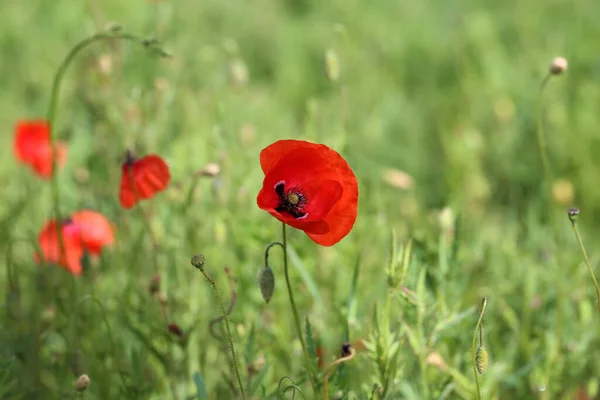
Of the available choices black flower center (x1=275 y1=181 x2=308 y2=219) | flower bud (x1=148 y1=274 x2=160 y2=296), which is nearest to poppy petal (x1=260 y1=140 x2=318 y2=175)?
black flower center (x1=275 y1=181 x2=308 y2=219)

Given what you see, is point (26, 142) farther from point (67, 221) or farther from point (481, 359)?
point (481, 359)

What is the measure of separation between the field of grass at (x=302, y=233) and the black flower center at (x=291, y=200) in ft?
0.57

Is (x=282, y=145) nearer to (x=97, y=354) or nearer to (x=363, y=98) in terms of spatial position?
(x=97, y=354)

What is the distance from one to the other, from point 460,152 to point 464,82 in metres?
0.25

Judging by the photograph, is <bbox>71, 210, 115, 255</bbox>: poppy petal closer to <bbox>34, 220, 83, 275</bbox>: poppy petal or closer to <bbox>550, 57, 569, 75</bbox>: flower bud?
<bbox>34, 220, 83, 275</bbox>: poppy petal

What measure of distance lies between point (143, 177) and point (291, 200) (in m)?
0.39

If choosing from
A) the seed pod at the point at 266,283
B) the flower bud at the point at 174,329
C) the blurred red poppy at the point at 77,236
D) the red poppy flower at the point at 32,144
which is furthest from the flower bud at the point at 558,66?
the red poppy flower at the point at 32,144

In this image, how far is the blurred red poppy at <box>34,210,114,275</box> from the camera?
6.81ft

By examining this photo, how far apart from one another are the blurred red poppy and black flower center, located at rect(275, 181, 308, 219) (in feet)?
2.67

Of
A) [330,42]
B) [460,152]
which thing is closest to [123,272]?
[460,152]

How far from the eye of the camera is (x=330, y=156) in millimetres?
1344

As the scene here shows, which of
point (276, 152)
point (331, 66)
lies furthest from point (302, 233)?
point (276, 152)

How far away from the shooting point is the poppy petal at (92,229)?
210 centimetres

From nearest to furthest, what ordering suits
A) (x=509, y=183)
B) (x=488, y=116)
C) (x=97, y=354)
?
(x=97, y=354) < (x=509, y=183) < (x=488, y=116)
